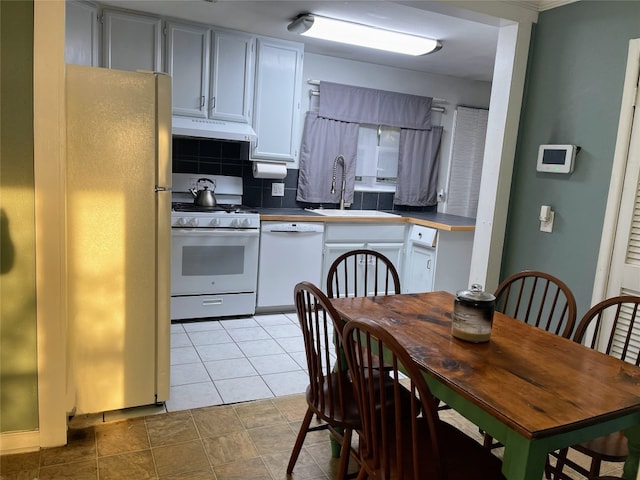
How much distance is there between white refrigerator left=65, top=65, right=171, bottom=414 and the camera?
7.14 feet

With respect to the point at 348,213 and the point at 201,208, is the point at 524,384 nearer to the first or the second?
the point at 201,208

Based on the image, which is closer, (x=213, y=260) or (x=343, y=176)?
(x=213, y=260)

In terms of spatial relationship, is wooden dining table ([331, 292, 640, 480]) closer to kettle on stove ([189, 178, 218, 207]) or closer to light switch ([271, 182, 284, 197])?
kettle on stove ([189, 178, 218, 207])

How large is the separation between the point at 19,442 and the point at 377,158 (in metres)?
3.91

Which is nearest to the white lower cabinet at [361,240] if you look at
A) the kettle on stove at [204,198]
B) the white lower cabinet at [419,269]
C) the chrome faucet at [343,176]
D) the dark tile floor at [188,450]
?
the white lower cabinet at [419,269]

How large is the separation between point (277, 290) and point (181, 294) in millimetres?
813

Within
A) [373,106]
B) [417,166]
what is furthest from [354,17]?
[417,166]

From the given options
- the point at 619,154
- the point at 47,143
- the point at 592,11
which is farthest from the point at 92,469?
the point at 592,11

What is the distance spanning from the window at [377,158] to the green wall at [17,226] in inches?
133

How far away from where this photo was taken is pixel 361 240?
4.37 metres

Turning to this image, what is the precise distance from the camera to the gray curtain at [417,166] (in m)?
5.02

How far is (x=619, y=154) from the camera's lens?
2.40 meters

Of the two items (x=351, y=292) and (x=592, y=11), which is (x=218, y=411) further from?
(x=592, y=11)

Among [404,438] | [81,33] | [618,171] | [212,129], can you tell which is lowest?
[404,438]
